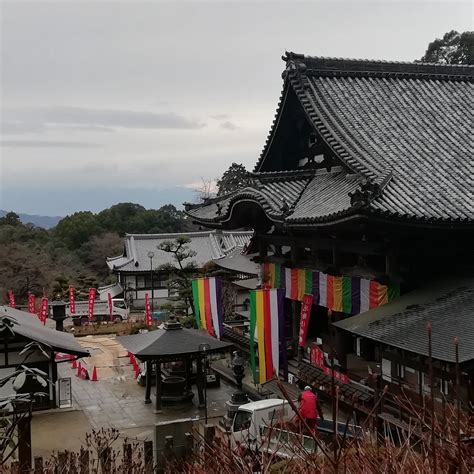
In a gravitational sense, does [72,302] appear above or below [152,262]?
below

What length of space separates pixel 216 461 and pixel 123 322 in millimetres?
33859

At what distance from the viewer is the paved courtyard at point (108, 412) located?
48.9ft

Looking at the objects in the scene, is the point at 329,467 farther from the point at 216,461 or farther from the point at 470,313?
the point at 470,313

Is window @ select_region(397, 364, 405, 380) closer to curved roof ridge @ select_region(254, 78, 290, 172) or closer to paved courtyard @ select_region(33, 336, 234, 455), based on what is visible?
paved courtyard @ select_region(33, 336, 234, 455)

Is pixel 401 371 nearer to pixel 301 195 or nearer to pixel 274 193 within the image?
pixel 301 195

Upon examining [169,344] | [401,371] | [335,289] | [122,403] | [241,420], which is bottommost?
[122,403]

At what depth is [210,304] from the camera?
19.8m

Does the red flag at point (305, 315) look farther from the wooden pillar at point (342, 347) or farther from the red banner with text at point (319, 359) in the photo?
the wooden pillar at point (342, 347)

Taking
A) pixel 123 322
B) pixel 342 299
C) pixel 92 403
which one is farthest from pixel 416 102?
pixel 123 322

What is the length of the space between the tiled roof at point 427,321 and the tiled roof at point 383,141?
1.71 meters

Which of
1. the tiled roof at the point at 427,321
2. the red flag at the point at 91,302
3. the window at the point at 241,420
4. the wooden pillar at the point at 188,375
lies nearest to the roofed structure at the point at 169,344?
the wooden pillar at the point at 188,375

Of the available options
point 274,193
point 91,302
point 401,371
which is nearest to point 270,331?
point 274,193

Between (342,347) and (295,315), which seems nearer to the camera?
(342,347)

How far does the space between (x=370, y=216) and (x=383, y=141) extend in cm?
495
